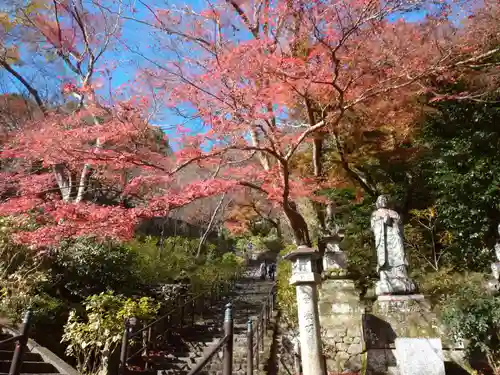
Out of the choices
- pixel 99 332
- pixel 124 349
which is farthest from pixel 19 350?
pixel 99 332

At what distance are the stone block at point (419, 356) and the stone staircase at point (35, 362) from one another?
17.9 feet

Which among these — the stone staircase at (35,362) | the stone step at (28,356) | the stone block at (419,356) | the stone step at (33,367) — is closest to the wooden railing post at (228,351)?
the stone block at (419,356)

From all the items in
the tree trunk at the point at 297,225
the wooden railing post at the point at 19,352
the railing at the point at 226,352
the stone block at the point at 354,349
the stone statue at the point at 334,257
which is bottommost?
the stone block at the point at 354,349

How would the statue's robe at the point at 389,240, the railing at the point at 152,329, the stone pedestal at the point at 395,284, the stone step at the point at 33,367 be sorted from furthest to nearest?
the statue's robe at the point at 389,240 < the stone pedestal at the point at 395,284 < the railing at the point at 152,329 < the stone step at the point at 33,367

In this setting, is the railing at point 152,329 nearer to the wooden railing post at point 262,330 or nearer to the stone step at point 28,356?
the stone step at point 28,356

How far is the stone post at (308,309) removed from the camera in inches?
233

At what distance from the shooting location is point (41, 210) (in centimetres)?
1178

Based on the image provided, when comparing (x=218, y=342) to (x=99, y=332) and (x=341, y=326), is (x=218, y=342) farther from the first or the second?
(x=341, y=326)

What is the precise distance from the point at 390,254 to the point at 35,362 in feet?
22.3

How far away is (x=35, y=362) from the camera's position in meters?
6.07

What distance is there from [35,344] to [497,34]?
12.6 m

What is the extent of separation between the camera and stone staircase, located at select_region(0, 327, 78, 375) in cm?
594

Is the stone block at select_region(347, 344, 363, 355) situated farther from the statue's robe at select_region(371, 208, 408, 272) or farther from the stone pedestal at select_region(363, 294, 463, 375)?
the statue's robe at select_region(371, 208, 408, 272)

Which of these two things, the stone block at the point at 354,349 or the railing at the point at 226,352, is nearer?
the railing at the point at 226,352
